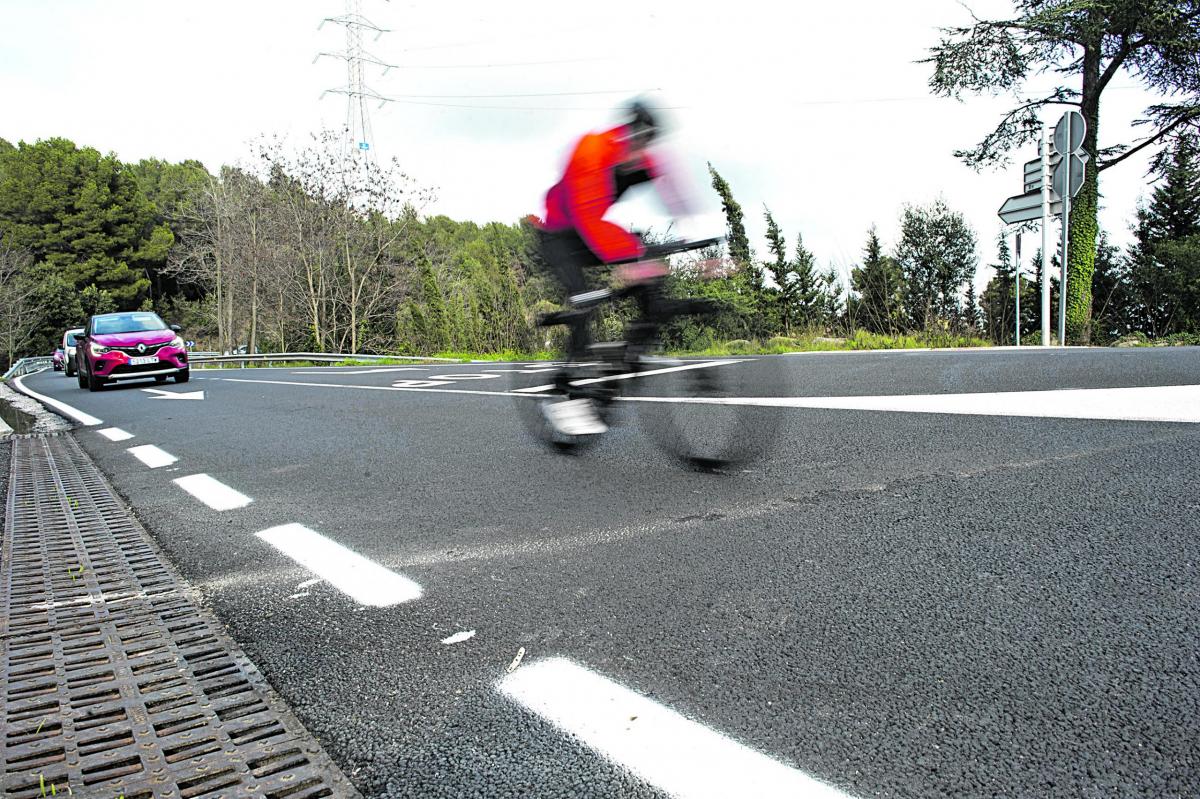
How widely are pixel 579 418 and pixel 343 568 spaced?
1.90 meters

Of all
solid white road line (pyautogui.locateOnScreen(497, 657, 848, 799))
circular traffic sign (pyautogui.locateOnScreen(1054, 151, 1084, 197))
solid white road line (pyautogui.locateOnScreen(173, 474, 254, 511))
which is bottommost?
solid white road line (pyautogui.locateOnScreen(497, 657, 848, 799))

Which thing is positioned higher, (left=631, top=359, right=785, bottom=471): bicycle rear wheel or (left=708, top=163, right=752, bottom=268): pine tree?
(left=708, top=163, right=752, bottom=268): pine tree

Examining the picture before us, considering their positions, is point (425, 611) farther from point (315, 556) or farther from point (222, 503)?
point (222, 503)

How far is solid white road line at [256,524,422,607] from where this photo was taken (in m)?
2.41

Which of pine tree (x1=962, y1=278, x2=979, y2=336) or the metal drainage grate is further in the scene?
pine tree (x1=962, y1=278, x2=979, y2=336)

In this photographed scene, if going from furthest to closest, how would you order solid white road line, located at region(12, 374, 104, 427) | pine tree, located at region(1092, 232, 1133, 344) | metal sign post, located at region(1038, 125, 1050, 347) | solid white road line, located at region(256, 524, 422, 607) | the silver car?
pine tree, located at region(1092, 232, 1133, 344) → the silver car → metal sign post, located at region(1038, 125, 1050, 347) → solid white road line, located at region(12, 374, 104, 427) → solid white road line, located at region(256, 524, 422, 607)

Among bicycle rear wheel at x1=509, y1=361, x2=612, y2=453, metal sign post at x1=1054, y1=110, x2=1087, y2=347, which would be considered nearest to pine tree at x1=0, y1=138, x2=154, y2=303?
metal sign post at x1=1054, y1=110, x2=1087, y2=347

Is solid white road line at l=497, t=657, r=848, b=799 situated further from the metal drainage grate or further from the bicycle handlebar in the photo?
the bicycle handlebar

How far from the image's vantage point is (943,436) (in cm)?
446

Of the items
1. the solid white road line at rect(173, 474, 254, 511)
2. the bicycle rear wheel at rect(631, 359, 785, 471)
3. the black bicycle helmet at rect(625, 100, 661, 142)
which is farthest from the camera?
the bicycle rear wheel at rect(631, 359, 785, 471)

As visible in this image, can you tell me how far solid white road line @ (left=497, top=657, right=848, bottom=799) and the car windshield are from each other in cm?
1595

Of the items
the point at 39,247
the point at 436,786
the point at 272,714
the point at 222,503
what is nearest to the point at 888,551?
the point at 436,786

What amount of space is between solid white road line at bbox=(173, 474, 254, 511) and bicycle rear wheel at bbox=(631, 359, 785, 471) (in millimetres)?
2215

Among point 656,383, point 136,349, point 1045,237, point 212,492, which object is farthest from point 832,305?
point 212,492
